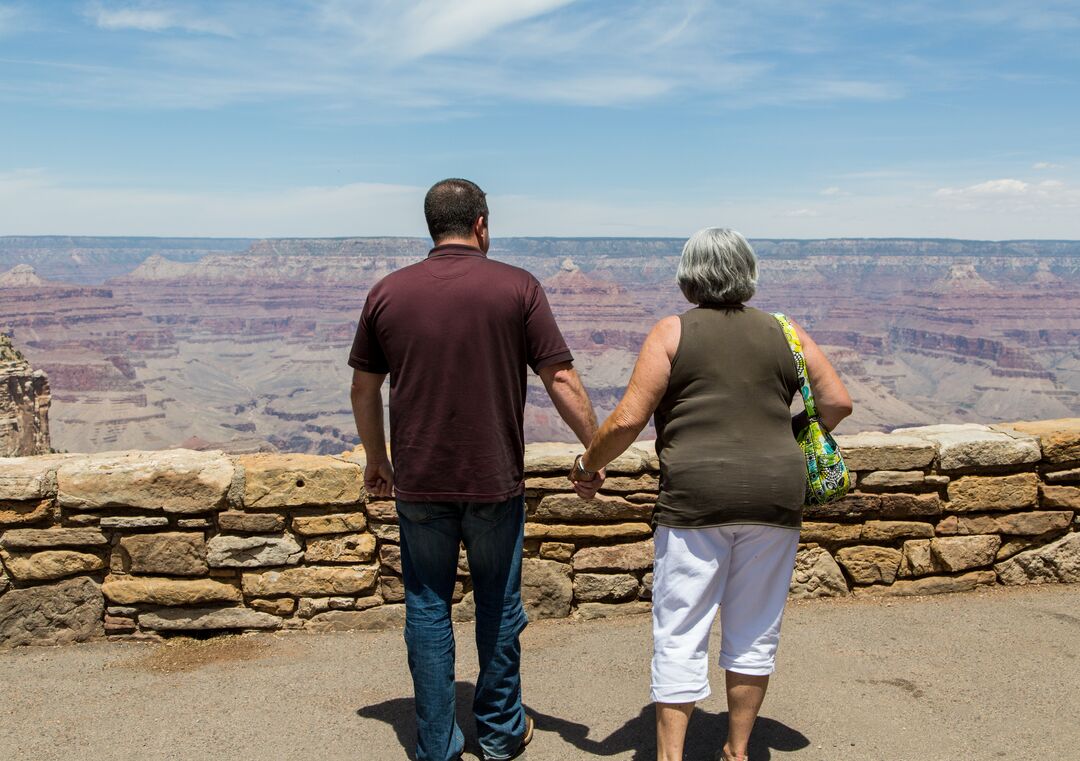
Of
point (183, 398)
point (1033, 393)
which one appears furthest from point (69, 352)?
point (1033, 393)

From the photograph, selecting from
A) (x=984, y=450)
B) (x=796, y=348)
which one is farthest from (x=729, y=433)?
(x=984, y=450)

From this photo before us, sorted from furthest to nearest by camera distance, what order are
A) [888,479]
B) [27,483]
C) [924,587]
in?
[924,587] < [888,479] < [27,483]

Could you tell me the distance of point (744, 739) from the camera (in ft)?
9.05

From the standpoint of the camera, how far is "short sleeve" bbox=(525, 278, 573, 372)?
8.84 ft

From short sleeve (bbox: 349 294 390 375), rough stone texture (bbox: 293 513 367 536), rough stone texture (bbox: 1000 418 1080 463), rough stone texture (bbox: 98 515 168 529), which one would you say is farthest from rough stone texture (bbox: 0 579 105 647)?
rough stone texture (bbox: 1000 418 1080 463)

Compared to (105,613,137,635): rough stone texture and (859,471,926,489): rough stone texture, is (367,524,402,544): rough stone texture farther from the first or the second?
(859,471,926,489): rough stone texture

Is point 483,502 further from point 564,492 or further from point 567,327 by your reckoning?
→ point 567,327

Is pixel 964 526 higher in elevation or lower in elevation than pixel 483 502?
lower

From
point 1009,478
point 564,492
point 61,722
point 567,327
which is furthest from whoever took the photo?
point 567,327

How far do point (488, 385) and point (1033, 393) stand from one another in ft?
556

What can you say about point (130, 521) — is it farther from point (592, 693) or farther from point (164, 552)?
point (592, 693)

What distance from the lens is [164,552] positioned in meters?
4.05

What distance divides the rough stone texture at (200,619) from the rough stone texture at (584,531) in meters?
1.32

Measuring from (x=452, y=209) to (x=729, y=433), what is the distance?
1.07 m
